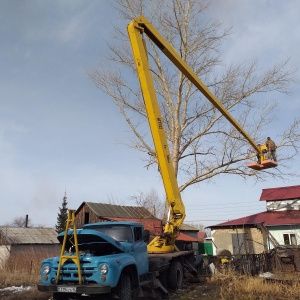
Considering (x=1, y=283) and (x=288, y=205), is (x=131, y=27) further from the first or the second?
(x=288, y=205)

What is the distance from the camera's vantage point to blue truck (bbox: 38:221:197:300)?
7352 mm

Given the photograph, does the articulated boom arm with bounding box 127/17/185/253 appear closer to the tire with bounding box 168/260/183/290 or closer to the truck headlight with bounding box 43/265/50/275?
the tire with bounding box 168/260/183/290

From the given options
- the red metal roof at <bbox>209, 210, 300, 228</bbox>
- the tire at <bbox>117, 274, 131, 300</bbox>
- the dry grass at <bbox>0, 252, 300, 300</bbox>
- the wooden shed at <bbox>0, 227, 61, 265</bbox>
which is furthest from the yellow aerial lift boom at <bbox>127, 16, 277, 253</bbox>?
the wooden shed at <bbox>0, 227, 61, 265</bbox>

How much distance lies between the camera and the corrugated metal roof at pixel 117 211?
3500 centimetres

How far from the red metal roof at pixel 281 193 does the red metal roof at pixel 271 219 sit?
3.93 ft

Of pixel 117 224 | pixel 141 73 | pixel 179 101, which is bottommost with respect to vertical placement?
pixel 117 224

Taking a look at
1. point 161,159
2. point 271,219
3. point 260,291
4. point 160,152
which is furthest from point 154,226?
point 271,219

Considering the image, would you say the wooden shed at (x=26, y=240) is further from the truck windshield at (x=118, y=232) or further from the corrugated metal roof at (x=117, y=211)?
the truck windshield at (x=118, y=232)

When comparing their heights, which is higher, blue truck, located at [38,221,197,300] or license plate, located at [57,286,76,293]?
blue truck, located at [38,221,197,300]

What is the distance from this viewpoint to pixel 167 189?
11.9 m

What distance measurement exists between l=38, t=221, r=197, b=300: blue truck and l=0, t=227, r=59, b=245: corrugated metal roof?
108 feet

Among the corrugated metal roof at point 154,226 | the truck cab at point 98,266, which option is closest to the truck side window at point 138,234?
the truck cab at point 98,266

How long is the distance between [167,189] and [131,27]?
20.3ft

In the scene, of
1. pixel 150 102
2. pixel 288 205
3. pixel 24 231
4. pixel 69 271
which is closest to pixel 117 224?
pixel 69 271
